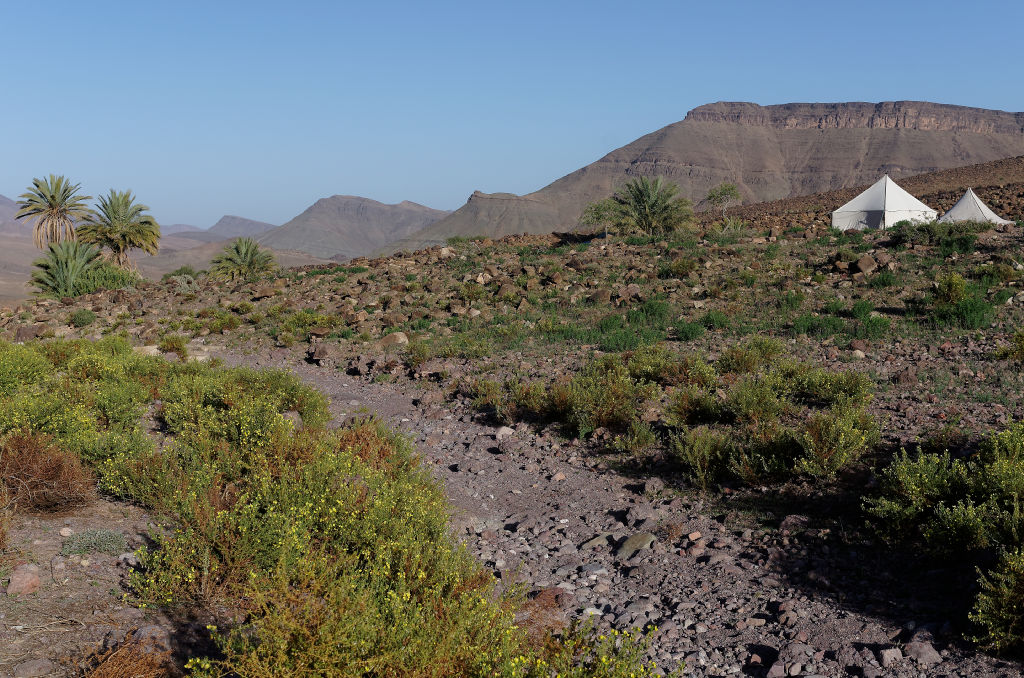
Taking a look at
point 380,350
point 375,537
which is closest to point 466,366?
point 380,350

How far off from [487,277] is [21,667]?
48.2 ft

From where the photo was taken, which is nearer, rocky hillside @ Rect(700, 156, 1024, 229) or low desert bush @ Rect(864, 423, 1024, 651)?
low desert bush @ Rect(864, 423, 1024, 651)

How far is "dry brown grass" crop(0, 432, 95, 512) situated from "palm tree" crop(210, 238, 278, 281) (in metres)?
18.4

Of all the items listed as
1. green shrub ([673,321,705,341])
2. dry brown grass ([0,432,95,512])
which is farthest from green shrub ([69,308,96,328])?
green shrub ([673,321,705,341])

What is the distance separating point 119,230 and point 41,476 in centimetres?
2489

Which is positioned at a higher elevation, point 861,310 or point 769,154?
point 769,154

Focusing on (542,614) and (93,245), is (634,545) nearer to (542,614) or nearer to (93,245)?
(542,614)

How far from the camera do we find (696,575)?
4.31m

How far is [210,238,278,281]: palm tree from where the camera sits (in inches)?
889

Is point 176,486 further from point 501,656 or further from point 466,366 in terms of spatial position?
point 466,366

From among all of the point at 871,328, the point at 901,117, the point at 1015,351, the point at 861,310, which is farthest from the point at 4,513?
the point at 901,117

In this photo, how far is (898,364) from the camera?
27.3 feet

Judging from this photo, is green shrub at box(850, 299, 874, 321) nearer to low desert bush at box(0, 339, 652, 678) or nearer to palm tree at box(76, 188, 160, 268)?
low desert bush at box(0, 339, 652, 678)

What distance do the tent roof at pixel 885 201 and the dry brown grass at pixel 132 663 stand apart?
1146 inches
